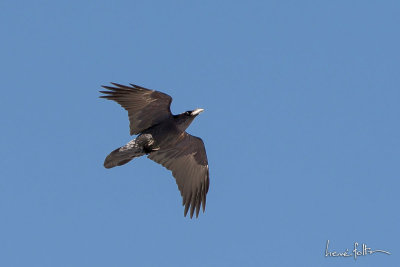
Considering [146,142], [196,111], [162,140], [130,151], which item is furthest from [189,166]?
[130,151]

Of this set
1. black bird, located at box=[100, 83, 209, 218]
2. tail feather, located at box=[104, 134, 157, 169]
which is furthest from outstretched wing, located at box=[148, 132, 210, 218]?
tail feather, located at box=[104, 134, 157, 169]

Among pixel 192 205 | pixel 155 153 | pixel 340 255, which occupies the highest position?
pixel 155 153

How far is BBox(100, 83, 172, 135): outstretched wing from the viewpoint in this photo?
17672mm

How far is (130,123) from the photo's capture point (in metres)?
18.4

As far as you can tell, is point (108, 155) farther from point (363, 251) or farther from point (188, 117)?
point (363, 251)

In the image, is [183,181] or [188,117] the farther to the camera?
[183,181]

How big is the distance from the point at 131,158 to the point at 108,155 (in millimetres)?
676

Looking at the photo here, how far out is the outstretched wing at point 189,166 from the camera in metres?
20.0

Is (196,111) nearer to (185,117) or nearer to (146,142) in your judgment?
(185,117)

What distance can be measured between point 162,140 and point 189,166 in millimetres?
2191

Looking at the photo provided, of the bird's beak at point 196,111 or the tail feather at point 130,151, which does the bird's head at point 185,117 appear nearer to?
the bird's beak at point 196,111

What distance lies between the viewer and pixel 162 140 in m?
18.4

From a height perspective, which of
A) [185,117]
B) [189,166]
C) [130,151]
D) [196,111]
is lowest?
[130,151]

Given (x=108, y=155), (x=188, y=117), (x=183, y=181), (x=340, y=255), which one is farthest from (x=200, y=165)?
(x=340, y=255)
